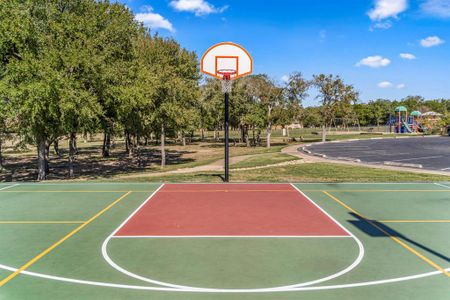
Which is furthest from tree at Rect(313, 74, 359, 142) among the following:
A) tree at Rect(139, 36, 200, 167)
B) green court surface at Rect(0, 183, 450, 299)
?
green court surface at Rect(0, 183, 450, 299)

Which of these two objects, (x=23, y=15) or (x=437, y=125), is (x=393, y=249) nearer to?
(x=23, y=15)

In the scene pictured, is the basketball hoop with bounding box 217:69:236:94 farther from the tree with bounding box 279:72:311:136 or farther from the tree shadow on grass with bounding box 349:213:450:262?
the tree with bounding box 279:72:311:136

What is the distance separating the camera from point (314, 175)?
24.3 meters

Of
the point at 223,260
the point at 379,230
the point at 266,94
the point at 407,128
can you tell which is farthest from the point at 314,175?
the point at 407,128

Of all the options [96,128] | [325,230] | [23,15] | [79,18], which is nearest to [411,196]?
[325,230]

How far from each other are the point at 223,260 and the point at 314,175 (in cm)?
1706

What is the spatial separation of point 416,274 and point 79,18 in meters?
24.8

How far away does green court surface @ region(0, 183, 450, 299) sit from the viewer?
680cm

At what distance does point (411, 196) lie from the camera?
15.6 metres

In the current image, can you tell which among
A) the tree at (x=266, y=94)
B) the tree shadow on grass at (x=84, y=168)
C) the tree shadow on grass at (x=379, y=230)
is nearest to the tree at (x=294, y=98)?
the tree at (x=266, y=94)

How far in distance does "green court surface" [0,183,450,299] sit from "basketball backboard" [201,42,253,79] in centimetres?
1005

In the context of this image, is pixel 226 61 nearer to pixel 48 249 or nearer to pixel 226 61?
pixel 226 61

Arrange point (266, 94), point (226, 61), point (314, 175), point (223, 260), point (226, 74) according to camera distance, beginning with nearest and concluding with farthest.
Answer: point (223, 260) → point (226, 74) → point (226, 61) → point (314, 175) → point (266, 94)

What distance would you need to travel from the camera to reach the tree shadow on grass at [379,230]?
9.12m
